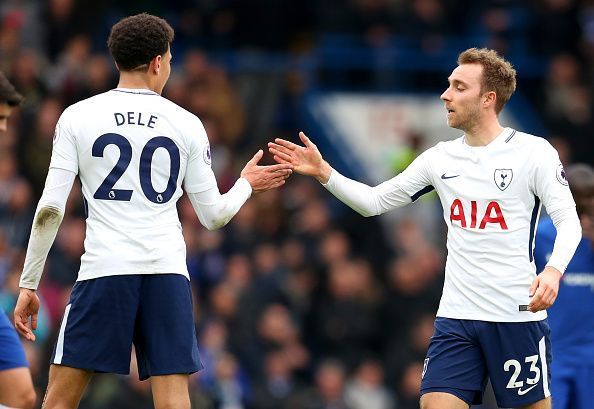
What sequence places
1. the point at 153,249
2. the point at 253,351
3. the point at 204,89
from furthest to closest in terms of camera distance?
the point at 204,89
the point at 253,351
the point at 153,249

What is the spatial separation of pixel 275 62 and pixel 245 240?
137 inches

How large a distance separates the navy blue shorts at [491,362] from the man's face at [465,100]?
1.16 m

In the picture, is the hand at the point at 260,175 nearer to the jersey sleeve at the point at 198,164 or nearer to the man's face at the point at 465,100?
the jersey sleeve at the point at 198,164

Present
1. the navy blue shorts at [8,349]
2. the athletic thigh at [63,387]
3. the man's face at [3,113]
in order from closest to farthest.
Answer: the athletic thigh at [63,387] < the navy blue shorts at [8,349] < the man's face at [3,113]

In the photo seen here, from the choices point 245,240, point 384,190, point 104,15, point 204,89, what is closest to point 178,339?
point 384,190

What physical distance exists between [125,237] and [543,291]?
7.31 ft

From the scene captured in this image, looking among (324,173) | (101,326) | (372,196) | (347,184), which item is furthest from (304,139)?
(101,326)

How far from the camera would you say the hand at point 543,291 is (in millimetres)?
7066

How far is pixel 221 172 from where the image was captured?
15.8 m

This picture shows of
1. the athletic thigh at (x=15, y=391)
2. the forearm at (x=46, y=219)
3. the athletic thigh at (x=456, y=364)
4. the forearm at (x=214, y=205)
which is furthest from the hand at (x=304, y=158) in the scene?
the athletic thigh at (x=15, y=391)

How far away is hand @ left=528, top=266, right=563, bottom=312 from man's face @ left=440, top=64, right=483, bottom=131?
114cm

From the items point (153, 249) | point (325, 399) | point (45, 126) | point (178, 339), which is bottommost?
point (325, 399)

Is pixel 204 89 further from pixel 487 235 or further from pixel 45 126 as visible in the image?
pixel 487 235

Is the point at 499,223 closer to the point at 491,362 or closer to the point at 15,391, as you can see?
the point at 491,362
